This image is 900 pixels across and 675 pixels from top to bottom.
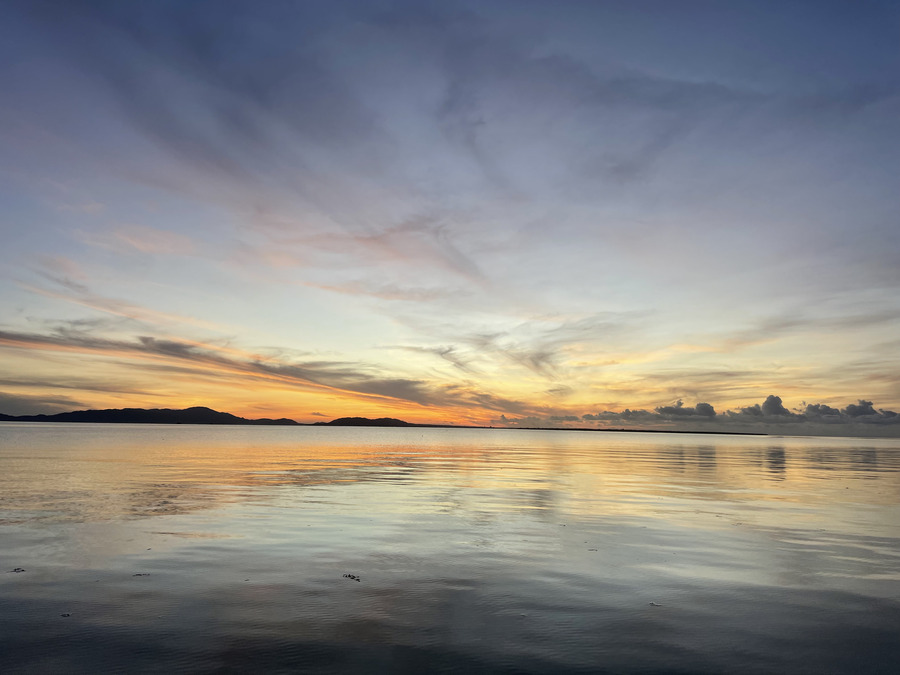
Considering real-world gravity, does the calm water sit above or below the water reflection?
below

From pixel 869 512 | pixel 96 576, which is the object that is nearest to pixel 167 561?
pixel 96 576

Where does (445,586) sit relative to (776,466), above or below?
below

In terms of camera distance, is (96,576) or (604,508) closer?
(96,576)

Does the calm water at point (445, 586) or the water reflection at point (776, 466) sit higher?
the water reflection at point (776, 466)

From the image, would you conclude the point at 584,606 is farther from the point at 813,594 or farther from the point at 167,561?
the point at 167,561

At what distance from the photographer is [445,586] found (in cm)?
1130

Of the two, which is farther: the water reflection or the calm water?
the water reflection

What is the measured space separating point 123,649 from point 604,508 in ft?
60.5

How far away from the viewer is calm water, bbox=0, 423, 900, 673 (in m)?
7.85

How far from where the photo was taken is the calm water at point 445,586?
7.85 meters

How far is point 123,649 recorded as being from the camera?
7.90m

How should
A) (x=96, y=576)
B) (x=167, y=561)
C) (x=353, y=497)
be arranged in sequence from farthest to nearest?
(x=353, y=497) → (x=167, y=561) → (x=96, y=576)

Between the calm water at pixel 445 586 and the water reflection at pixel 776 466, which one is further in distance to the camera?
the water reflection at pixel 776 466

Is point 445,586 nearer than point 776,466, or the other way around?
point 445,586
